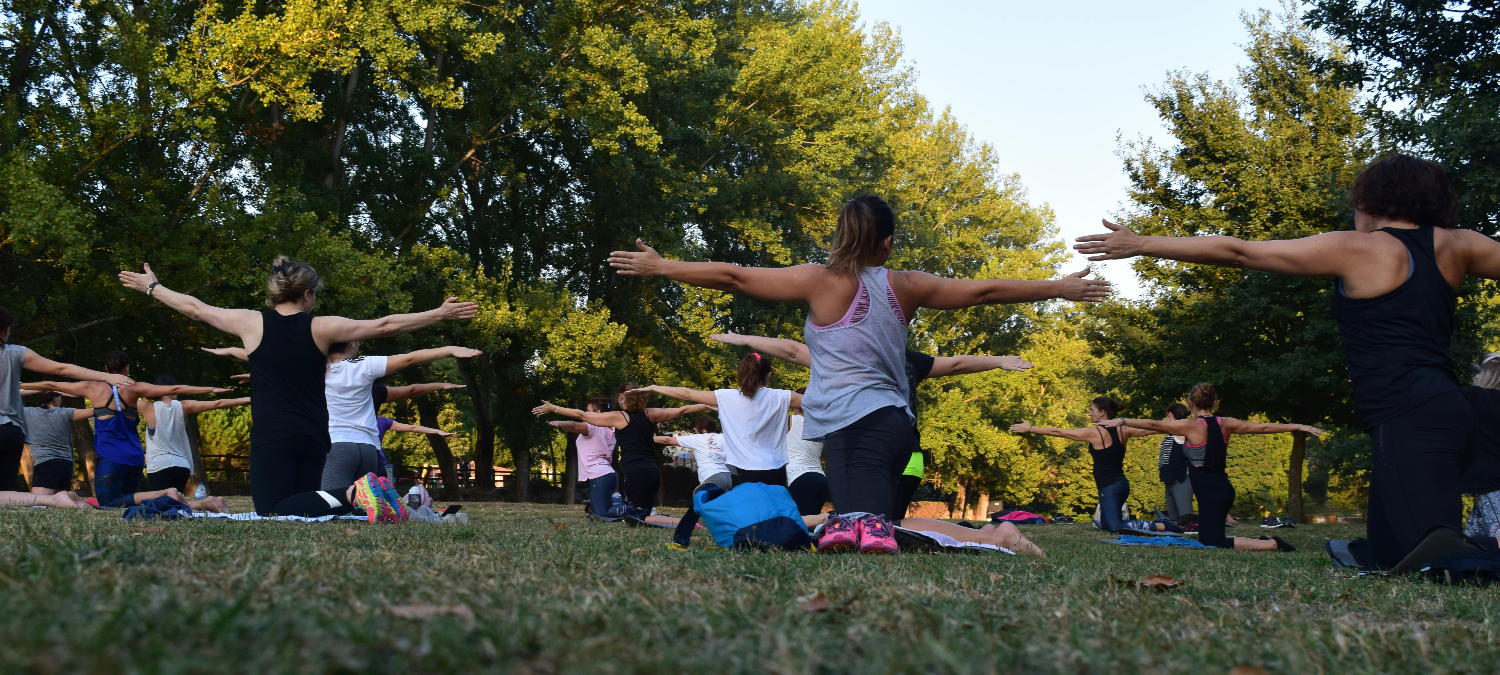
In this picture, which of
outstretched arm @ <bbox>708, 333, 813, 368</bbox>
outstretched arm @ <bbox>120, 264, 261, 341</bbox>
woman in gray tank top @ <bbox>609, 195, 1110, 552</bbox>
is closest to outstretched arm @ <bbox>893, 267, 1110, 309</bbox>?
woman in gray tank top @ <bbox>609, 195, 1110, 552</bbox>

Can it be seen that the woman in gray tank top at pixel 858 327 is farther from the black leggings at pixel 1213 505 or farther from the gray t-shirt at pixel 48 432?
the gray t-shirt at pixel 48 432

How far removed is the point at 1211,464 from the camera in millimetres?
11805

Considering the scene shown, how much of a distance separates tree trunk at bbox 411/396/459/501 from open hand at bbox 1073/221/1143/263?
962 inches

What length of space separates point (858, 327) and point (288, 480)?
4868 millimetres

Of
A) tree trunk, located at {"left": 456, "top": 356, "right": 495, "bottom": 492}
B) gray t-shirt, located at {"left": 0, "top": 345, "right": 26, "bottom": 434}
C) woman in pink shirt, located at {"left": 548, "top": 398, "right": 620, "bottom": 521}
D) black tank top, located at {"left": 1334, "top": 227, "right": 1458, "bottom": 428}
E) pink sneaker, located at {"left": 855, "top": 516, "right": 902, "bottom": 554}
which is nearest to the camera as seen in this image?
black tank top, located at {"left": 1334, "top": 227, "right": 1458, "bottom": 428}

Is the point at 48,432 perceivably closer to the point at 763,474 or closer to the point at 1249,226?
the point at 763,474

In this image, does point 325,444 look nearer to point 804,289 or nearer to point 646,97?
point 804,289

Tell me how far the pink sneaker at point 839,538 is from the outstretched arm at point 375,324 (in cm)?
341

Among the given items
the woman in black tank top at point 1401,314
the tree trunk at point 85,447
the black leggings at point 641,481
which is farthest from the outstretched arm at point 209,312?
the tree trunk at point 85,447

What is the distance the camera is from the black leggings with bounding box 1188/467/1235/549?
1145cm

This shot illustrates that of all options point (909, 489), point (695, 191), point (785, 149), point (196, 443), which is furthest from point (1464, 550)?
point (785, 149)

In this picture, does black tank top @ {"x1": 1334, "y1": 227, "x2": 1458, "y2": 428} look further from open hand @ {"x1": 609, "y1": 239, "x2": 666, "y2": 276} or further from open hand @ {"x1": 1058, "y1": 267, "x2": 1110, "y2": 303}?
open hand @ {"x1": 609, "y1": 239, "x2": 666, "y2": 276}

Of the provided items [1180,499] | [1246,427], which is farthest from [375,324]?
[1180,499]

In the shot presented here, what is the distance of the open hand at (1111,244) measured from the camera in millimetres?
5355
